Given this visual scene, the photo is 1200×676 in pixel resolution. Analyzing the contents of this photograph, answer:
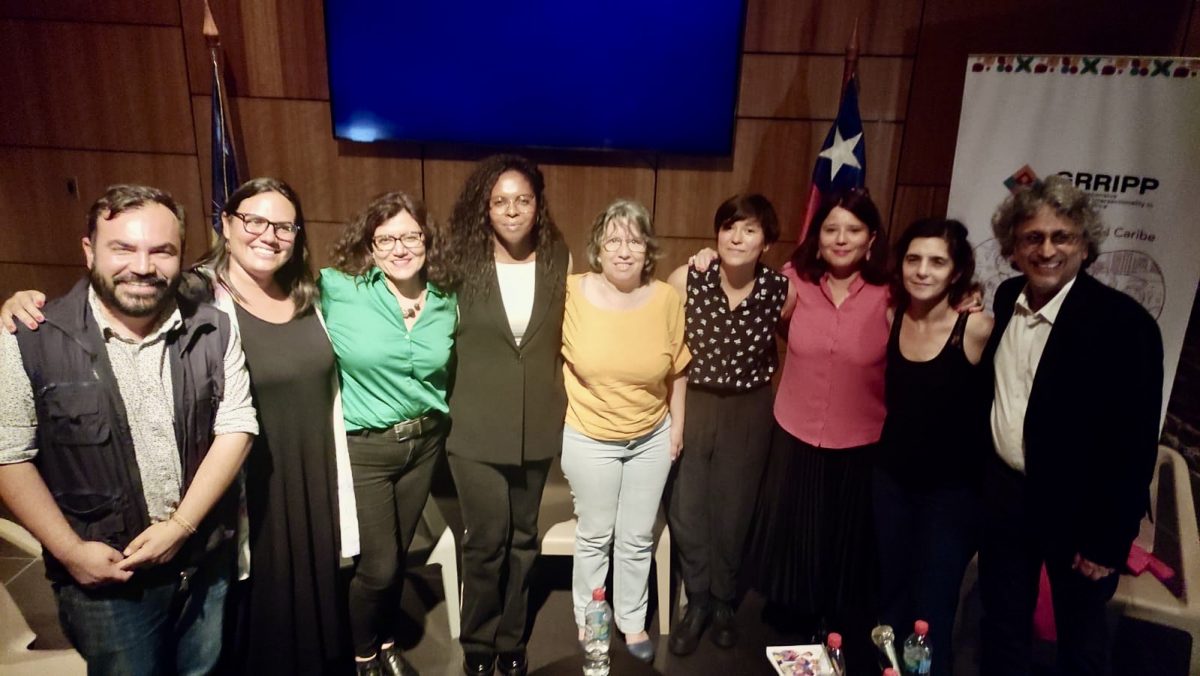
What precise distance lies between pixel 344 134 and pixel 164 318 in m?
1.82

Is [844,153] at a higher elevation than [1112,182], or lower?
higher

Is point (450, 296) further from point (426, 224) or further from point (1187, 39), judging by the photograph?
point (1187, 39)

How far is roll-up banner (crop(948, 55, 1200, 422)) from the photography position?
2.77 metres

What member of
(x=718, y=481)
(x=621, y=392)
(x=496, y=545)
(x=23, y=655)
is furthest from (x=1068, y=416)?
(x=23, y=655)

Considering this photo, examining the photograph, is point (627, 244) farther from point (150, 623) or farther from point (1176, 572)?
point (1176, 572)

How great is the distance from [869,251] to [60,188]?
3.66 m

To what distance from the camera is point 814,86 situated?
126 inches

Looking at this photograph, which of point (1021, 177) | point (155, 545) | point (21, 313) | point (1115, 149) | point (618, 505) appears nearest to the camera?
point (21, 313)

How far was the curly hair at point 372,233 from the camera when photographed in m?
2.02

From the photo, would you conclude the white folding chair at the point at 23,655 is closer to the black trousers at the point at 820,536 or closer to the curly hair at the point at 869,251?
the black trousers at the point at 820,536

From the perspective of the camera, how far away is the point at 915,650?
1.89 metres

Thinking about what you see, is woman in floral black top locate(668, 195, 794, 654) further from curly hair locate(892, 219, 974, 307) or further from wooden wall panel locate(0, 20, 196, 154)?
wooden wall panel locate(0, 20, 196, 154)

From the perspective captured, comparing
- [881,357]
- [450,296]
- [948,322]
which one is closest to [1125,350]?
[948,322]

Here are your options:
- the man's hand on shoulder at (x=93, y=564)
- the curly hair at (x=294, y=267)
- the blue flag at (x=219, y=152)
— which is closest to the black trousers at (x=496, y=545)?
the curly hair at (x=294, y=267)
